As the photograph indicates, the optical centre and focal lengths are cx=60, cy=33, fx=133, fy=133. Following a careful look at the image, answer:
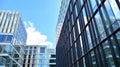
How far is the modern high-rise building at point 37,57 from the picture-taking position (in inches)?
2820

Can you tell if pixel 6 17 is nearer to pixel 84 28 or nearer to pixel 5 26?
pixel 5 26

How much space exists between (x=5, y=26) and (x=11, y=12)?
7.38 metres

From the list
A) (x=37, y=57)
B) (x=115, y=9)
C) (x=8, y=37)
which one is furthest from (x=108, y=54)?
(x=37, y=57)

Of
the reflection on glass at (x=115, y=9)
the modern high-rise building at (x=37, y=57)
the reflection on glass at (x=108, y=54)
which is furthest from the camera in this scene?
the modern high-rise building at (x=37, y=57)

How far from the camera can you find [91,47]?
13.4 m

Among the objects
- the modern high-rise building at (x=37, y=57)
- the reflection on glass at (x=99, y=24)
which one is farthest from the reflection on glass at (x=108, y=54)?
the modern high-rise building at (x=37, y=57)

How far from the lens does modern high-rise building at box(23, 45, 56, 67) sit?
71.6 meters

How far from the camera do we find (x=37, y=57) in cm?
7256

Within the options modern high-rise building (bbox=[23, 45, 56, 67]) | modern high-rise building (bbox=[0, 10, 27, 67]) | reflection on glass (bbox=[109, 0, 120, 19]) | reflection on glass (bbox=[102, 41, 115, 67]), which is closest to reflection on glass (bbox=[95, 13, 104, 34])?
reflection on glass (bbox=[102, 41, 115, 67])

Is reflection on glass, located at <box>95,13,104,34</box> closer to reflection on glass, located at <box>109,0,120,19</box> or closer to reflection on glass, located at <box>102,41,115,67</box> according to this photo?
reflection on glass, located at <box>102,41,115,67</box>

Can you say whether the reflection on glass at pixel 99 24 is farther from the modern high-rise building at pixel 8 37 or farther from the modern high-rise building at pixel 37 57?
the modern high-rise building at pixel 37 57

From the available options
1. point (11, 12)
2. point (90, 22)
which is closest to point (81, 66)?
point (90, 22)

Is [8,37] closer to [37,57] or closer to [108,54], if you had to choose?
[37,57]

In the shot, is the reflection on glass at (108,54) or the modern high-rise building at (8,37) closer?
the reflection on glass at (108,54)
